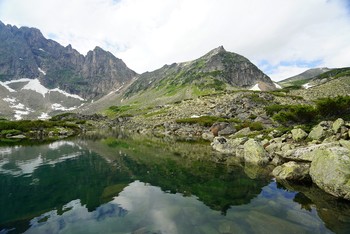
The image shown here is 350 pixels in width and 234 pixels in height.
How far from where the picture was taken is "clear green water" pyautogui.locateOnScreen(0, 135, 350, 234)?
17.3 metres

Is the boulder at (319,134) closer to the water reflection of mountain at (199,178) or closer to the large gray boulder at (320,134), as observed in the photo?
the large gray boulder at (320,134)

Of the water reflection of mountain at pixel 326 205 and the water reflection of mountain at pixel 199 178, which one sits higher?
the water reflection of mountain at pixel 199 178

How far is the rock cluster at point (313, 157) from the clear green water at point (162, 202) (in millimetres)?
1452

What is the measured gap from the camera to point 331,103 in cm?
6391

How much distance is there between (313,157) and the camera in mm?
27266

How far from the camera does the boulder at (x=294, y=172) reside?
1089 inches

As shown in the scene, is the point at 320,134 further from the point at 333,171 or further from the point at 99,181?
the point at 99,181

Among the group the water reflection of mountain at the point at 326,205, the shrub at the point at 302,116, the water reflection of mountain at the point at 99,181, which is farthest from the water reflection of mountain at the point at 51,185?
the shrub at the point at 302,116

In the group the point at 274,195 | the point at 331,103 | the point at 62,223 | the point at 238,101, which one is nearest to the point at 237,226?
the point at 274,195

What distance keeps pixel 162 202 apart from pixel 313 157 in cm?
1677

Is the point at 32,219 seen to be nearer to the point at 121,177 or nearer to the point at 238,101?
the point at 121,177

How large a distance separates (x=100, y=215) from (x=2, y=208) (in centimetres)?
847

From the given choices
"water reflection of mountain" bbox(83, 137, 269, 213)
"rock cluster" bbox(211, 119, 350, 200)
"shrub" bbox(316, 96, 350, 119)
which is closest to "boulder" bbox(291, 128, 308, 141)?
"rock cluster" bbox(211, 119, 350, 200)

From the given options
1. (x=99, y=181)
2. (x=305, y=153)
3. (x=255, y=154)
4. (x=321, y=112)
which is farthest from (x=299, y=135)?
(x=99, y=181)
